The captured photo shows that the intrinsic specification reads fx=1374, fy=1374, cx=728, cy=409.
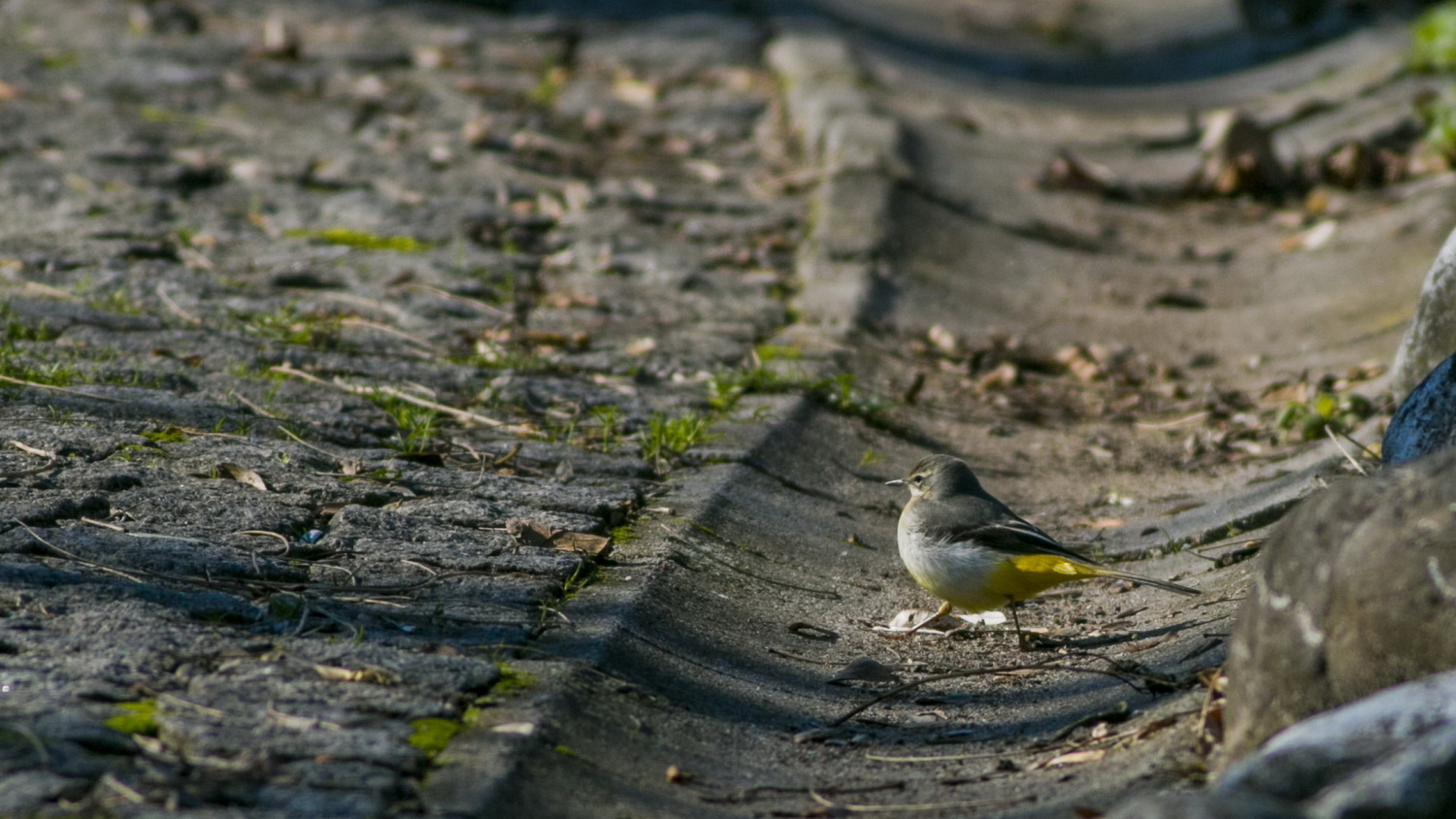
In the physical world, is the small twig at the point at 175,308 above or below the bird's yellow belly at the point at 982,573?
above

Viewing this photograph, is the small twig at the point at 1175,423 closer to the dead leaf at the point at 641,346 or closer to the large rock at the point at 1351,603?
the dead leaf at the point at 641,346

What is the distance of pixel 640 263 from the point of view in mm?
5992

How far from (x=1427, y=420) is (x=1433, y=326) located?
26.1 inches

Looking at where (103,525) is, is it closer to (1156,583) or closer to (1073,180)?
(1156,583)

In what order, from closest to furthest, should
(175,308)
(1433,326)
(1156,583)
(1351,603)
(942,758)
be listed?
1. (1351,603)
2. (942,758)
3. (1156,583)
4. (1433,326)
5. (175,308)

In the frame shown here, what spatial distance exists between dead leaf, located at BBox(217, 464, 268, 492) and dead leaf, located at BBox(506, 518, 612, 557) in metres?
0.64

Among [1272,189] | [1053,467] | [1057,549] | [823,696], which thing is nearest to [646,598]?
[823,696]

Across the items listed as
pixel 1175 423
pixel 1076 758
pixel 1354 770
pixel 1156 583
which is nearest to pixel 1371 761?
pixel 1354 770

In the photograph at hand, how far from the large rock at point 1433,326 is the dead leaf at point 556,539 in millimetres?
2373

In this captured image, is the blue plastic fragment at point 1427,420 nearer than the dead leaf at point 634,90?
Yes

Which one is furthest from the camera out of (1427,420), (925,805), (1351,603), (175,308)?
(175,308)

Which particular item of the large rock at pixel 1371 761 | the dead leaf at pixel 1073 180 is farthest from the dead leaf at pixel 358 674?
the dead leaf at pixel 1073 180

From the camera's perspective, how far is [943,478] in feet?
13.2

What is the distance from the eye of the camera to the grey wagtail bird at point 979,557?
3668 millimetres
